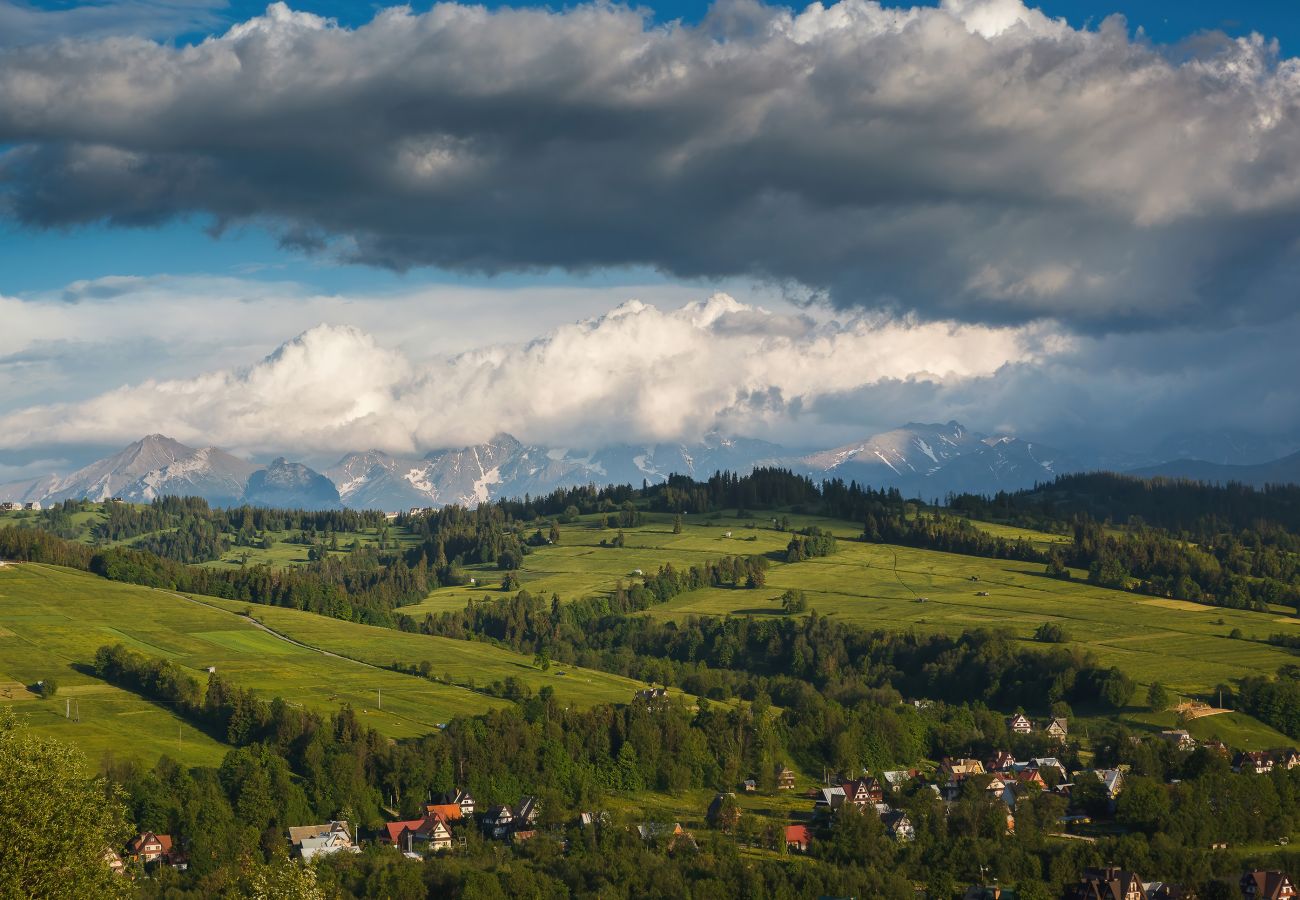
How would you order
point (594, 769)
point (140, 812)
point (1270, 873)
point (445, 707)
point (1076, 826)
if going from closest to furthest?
point (1270, 873) < point (140, 812) < point (1076, 826) < point (594, 769) < point (445, 707)

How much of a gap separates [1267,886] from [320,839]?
79492 mm

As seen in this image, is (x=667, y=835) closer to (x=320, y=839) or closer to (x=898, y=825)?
(x=898, y=825)

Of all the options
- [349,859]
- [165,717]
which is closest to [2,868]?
[349,859]

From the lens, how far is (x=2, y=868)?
161ft

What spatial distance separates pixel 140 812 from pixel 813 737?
8234 centimetres

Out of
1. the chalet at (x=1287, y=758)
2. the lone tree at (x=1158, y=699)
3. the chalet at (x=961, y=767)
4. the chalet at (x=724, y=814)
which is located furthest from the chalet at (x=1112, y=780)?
the chalet at (x=724, y=814)

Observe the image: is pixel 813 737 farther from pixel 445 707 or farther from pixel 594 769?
pixel 445 707

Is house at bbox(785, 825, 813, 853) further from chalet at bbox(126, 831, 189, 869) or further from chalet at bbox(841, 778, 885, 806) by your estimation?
chalet at bbox(126, 831, 189, 869)

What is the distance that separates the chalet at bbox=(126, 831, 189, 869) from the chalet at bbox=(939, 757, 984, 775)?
8406 centimetres

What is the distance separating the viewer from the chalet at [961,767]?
6673 inches

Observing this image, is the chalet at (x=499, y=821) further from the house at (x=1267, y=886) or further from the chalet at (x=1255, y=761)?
the chalet at (x=1255, y=761)

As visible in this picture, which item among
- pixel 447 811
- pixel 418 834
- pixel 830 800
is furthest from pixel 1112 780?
pixel 418 834

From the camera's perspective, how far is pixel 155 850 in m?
128

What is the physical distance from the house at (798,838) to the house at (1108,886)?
25632 mm
